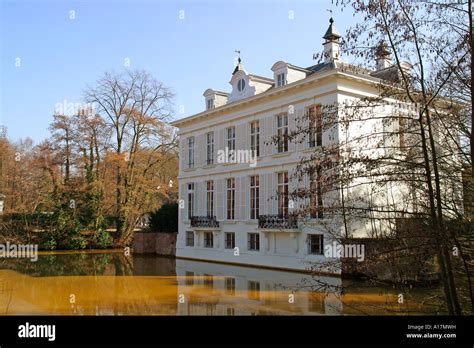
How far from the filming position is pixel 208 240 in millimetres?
24750

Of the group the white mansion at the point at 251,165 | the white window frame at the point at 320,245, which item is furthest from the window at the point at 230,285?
the white window frame at the point at 320,245

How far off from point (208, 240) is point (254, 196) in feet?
14.9

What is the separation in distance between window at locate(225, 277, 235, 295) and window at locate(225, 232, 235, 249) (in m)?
5.96

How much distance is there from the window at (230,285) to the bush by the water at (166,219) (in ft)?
43.8

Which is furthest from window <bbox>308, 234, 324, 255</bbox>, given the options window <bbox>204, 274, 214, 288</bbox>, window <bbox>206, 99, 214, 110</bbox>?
window <bbox>206, 99, 214, 110</bbox>

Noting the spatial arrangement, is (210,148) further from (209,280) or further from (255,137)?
(209,280)

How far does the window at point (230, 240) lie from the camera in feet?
74.7

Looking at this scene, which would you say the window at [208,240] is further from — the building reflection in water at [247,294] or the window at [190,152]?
the building reflection in water at [247,294]

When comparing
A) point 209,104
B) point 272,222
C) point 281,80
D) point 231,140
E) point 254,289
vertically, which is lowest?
point 254,289

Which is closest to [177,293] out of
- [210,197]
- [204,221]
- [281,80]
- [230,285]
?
[230,285]

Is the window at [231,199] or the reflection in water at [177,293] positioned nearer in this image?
the reflection in water at [177,293]

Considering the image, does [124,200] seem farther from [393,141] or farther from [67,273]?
[393,141]

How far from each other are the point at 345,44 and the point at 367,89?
14.6 metres
